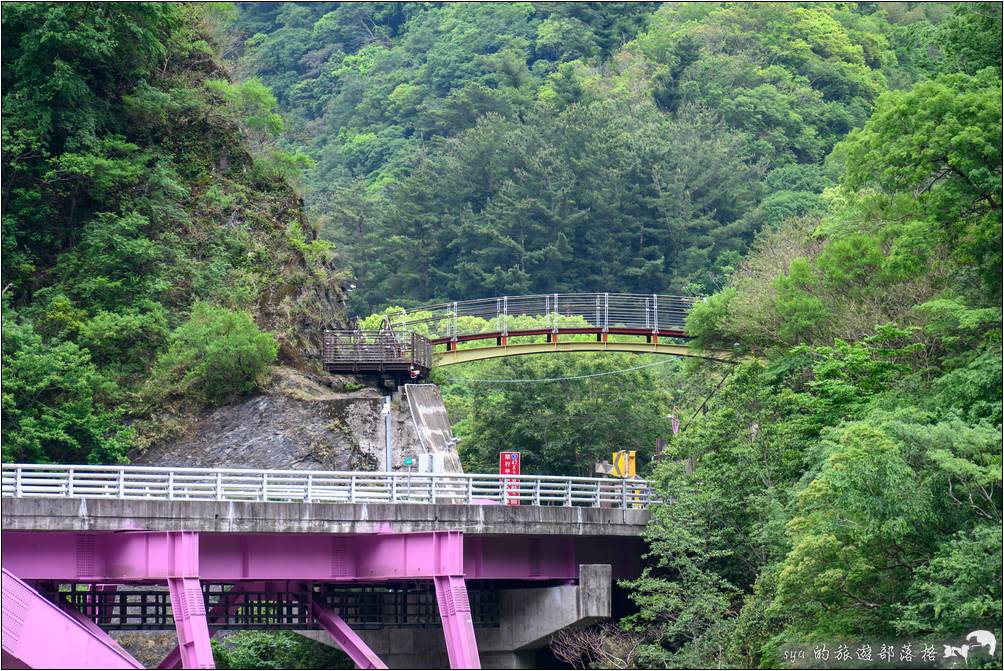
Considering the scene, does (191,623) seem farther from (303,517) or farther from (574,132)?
(574,132)

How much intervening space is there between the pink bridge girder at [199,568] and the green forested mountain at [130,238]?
1208 centimetres

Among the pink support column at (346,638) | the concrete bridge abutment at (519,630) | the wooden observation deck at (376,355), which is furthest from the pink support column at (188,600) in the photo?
the wooden observation deck at (376,355)

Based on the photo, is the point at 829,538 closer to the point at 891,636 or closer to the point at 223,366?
the point at 891,636

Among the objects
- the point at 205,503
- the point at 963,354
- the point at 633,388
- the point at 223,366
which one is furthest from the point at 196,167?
the point at 963,354

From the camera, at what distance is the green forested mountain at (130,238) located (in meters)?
50.1

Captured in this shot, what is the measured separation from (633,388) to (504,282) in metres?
26.7

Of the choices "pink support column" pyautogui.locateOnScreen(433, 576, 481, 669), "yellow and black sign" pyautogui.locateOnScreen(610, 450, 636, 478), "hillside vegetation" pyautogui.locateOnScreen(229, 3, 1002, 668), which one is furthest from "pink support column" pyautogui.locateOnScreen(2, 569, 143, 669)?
"yellow and black sign" pyautogui.locateOnScreen(610, 450, 636, 478)

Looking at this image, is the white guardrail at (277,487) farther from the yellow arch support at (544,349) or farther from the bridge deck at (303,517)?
the yellow arch support at (544,349)

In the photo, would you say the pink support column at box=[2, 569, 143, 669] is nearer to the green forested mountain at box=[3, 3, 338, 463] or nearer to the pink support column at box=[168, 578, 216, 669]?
the pink support column at box=[168, 578, 216, 669]

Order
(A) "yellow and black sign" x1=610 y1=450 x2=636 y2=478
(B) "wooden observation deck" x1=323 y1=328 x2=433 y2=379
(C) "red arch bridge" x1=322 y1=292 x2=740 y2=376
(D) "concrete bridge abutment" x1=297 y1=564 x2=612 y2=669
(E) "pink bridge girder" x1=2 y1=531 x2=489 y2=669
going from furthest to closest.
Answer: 1. (C) "red arch bridge" x1=322 y1=292 x2=740 y2=376
2. (B) "wooden observation deck" x1=323 y1=328 x2=433 y2=379
3. (A) "yellow and black sign" x1=610 y1=450 x2=636 y2=478
4. (D) "concrete bridge abutment" x1=297 y1=564 x2=612 y2=669
5. (E) "pink bridge girder" x1=2 y1=531 x2=489 y2=669

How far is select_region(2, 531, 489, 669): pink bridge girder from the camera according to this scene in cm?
3241

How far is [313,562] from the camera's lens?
38.2 metres

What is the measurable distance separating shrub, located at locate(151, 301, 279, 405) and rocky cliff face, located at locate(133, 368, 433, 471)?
56 centimetres

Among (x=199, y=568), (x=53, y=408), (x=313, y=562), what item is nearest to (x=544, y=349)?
(x=53, y=408)
